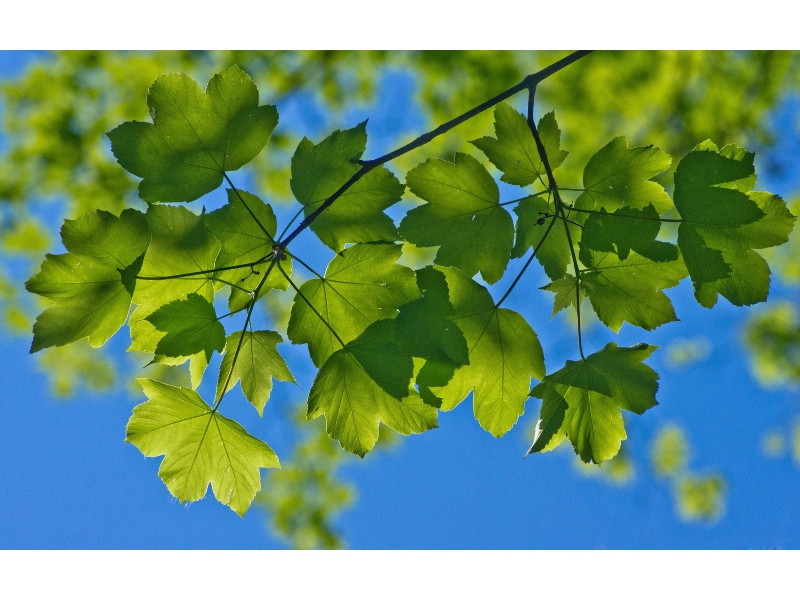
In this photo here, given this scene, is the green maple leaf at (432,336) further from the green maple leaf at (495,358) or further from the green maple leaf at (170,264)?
the green maple leaf at (170,264)

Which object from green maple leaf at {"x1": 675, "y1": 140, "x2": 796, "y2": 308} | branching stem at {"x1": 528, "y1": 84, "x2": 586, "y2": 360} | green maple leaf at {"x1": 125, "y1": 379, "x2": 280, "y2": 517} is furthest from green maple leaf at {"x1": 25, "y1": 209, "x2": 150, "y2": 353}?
green maple leaf at {"x1": 675, "y1": 140, "x2": 796, "y2": 308}

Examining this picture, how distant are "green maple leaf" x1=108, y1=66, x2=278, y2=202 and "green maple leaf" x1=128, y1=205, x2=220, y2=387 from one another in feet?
0.14

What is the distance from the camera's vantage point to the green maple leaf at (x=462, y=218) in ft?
3.08

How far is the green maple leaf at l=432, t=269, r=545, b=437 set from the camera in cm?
94

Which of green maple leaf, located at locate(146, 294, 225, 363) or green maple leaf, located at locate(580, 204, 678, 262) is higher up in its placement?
green maple leaf, located at locate(580, 204, 678, 262)

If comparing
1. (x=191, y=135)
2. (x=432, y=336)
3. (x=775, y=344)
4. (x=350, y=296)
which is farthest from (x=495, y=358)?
(x=775, y=344)

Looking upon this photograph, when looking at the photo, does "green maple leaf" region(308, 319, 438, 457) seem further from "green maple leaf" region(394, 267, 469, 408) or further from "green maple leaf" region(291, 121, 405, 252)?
"green maple leaf" region(291, 121, 405, 252)

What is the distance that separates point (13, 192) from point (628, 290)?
417 centimetres

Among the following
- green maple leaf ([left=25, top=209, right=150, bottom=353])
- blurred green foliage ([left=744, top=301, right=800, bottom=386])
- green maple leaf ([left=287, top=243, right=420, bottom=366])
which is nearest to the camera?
green maple leaf ([left=25, top=209, right=150, bottom=353])

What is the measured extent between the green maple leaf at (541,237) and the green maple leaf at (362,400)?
28 centimetres

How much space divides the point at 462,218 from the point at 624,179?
0.27 meters

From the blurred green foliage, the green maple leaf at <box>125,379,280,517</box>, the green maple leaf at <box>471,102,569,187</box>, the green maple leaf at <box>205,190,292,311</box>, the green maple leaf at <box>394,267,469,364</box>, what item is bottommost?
the green maple leaf at <box>125,379,280,517</box>

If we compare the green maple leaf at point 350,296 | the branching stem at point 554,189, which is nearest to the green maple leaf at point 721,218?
the branching stem at point 554,189

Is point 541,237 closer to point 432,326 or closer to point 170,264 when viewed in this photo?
point 432,326
